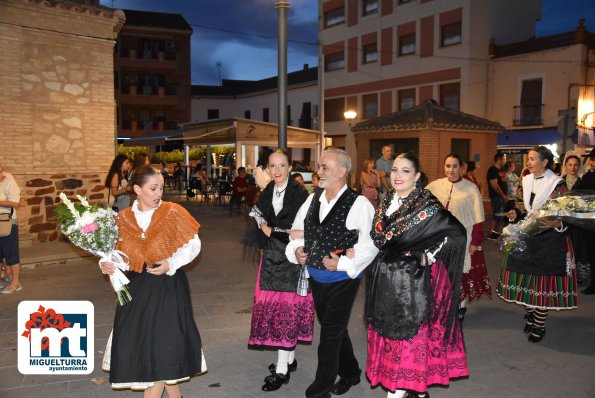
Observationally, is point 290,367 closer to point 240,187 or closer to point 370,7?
point 240,187

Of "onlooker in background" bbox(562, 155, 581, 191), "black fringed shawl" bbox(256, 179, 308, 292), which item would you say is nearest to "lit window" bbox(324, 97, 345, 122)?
"onlooker in background" bbox(562, 155, 581, 191)

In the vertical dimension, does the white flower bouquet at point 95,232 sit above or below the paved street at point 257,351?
above

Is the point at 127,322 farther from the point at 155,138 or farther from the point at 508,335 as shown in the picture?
the point at 155,138

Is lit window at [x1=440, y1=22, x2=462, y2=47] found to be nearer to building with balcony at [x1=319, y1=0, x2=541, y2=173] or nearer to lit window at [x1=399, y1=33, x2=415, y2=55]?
building with balcony at [x1=319, y1=0, x2=541, y2=173]

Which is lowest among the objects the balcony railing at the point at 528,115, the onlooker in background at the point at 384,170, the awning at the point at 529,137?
the onlooker in background at the point at 384,170

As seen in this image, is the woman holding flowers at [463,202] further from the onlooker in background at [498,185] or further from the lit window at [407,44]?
the lit window at [407,44]

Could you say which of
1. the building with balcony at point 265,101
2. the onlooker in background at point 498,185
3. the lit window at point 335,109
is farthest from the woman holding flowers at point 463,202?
the lit window at point 335,109

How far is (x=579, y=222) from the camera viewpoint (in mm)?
4859

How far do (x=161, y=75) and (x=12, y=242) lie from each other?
38.8 meters

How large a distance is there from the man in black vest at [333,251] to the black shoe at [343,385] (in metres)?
0.39

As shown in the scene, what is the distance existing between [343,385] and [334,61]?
31.7 m

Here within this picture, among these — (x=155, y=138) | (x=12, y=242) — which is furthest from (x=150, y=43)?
(x=12, y=242)

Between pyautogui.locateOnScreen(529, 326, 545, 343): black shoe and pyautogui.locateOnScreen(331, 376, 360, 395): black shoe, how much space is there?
2221mm

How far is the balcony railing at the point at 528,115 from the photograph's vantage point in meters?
24.3
